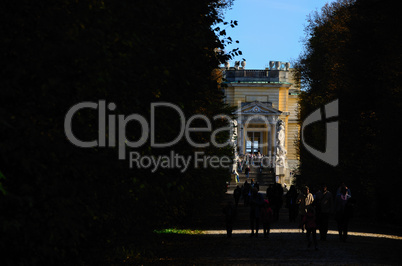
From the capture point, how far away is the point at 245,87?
106 metres

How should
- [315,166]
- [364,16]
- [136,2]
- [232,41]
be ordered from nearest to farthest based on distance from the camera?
[136,2] → [232,41] → [364,16] → [315,166]

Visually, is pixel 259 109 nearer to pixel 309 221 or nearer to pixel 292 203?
pixel 292 203

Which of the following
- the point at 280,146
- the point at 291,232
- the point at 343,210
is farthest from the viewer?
the point at 280,146

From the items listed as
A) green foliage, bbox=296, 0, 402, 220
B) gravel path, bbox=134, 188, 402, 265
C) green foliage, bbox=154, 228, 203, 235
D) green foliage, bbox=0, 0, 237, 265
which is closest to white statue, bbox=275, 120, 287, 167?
green foliage, bbox=296, 0, 402, 220

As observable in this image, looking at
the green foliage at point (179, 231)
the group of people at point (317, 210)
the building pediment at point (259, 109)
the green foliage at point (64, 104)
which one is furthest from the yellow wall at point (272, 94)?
the green foliage at point (64, 104)

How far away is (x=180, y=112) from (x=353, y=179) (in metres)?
22.9

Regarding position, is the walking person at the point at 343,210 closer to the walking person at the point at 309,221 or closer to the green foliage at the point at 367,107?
the walking person at the point at 309,221

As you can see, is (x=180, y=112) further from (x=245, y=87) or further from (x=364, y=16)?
(x=245, y=87)

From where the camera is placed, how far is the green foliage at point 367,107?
2811 centimetres

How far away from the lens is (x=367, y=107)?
35469mm

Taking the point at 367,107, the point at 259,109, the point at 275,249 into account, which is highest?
the point at 259,109

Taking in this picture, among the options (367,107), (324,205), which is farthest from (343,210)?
(367,107)

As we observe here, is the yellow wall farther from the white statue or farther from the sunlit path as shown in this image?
the sunlit path

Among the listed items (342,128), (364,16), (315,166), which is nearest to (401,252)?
(364,16)
